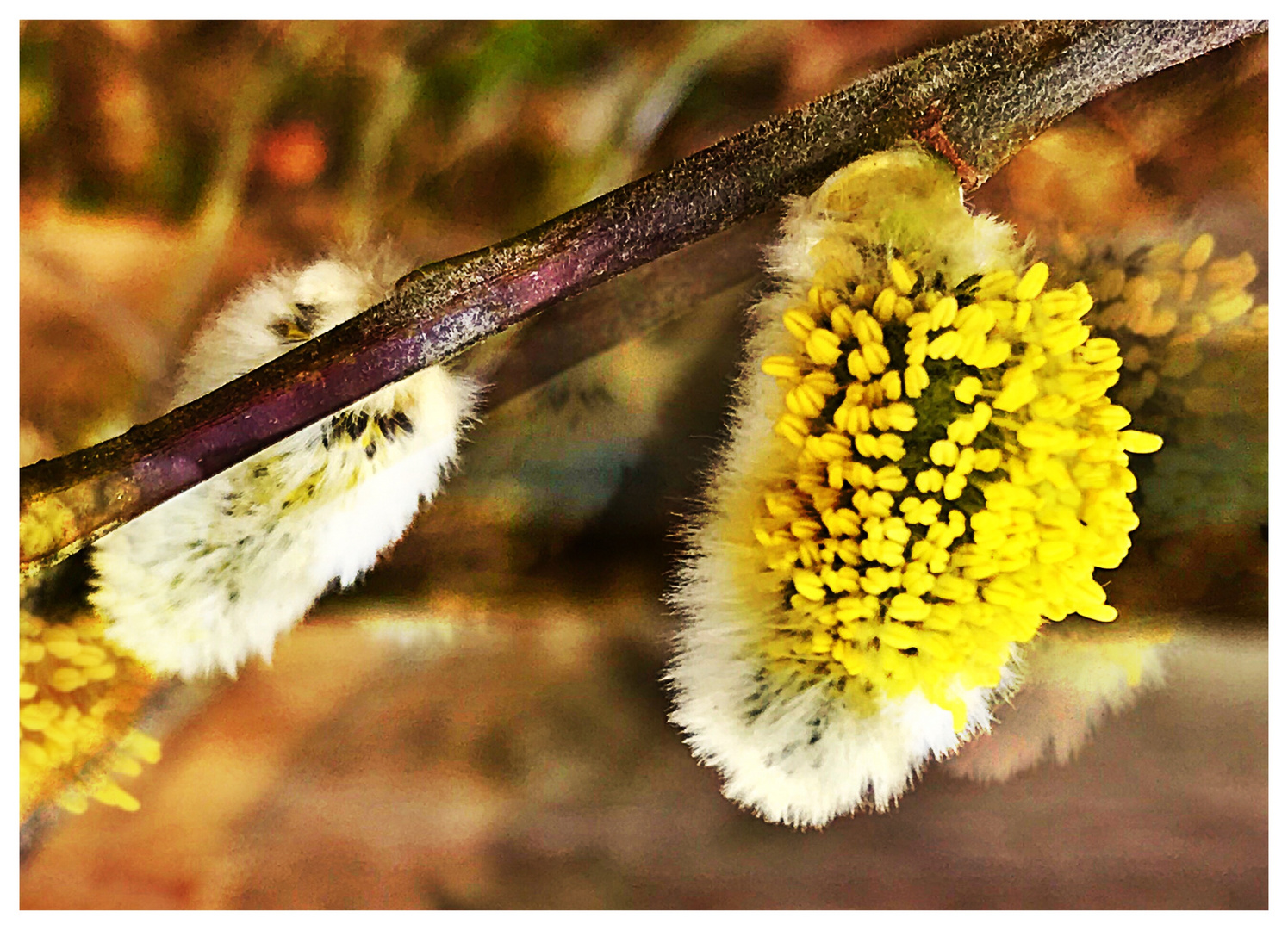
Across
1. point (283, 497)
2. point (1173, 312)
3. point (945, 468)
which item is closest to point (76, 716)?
point (283, 497)

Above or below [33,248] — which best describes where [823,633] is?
below

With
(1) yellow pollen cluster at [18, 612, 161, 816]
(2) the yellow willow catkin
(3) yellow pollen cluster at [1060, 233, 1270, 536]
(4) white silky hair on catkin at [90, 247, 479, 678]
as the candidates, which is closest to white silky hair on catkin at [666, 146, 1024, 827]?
(2) the yellow willow catkin

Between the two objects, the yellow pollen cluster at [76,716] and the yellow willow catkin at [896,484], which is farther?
the yellow pollen cluster at [76,716]

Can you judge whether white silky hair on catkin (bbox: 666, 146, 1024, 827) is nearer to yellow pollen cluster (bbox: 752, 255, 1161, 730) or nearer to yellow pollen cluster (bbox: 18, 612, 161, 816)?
yellow pollen cluster (bbox: 752, 255, 1161, 730)

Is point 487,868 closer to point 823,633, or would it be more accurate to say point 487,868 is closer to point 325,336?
point 823,633

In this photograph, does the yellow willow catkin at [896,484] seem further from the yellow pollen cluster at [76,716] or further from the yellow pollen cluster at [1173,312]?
the yellow pollen cluster at [76,716]

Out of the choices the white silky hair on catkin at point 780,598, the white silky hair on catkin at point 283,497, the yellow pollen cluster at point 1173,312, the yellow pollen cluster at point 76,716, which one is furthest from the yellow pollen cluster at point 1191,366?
the yellow pollen cluster at point 76,716

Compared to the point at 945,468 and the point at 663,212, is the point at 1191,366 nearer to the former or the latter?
the point at 945,468

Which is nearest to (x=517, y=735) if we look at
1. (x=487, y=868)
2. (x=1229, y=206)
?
(x=487, y=868)
